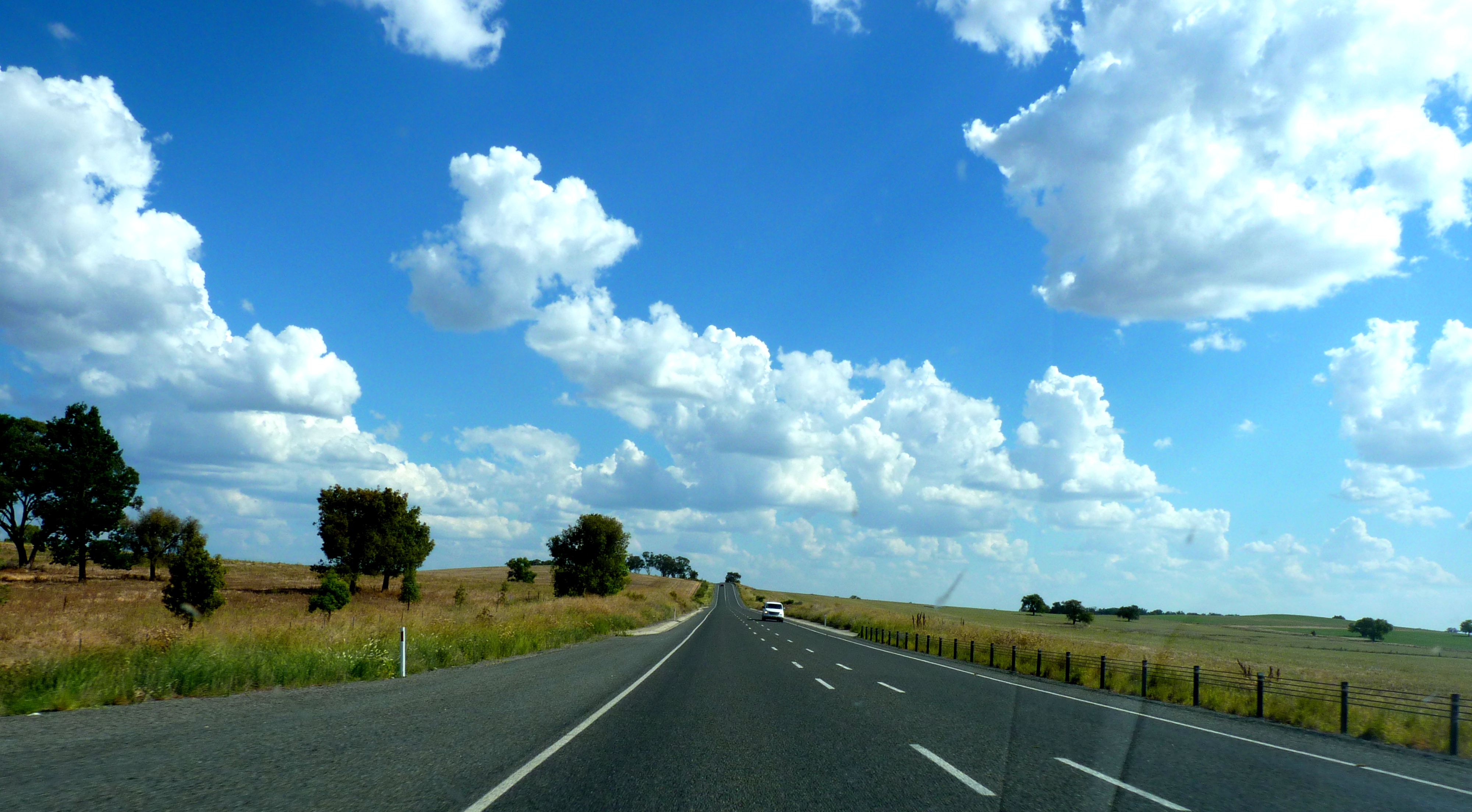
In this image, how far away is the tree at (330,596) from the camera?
147ft

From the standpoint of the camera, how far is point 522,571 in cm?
10531

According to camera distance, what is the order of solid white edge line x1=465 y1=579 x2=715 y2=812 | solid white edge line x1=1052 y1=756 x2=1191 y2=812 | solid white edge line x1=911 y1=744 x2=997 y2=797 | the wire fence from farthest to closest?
the wire fence
solid white edge line x1=911 y1=744 x2=997 y2=797
solid white edge line x1=1052 y1=756 x2=1191 y2=812
solid white edge line x1=465 y1=579 x2=715 y2=812

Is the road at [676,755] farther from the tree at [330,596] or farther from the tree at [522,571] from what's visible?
the tree at [522,571]

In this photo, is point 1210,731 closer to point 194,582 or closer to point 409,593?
point 194,582

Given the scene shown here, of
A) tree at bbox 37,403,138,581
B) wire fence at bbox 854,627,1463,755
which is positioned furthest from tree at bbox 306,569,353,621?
wire fence at bbox 854,627,1463,755

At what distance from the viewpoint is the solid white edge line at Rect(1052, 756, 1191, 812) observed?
687 centimetres

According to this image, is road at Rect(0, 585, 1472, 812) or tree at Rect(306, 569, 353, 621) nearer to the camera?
road at Rect(0, 585, 1472, 812)

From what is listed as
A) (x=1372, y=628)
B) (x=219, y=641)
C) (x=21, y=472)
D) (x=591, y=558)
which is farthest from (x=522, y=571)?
(x=1372, y=628)

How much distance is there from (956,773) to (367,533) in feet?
222

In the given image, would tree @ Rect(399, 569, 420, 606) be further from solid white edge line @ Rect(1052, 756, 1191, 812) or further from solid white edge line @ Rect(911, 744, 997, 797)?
solid white edge line @ Rect(1052, 756, 1191, 812)

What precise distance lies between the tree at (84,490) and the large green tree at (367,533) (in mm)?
15123

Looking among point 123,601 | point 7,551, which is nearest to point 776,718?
point 123,601

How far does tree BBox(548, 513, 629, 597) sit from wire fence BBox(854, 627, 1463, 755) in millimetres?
44843

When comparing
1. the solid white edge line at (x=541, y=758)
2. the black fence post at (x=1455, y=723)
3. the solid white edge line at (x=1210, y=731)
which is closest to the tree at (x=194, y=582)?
the solid white edge line at (x=541, y=758)
